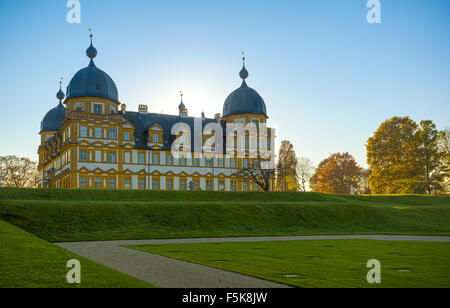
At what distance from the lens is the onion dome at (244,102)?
Answer: 72.0m

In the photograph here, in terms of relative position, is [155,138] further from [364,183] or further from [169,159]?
Answer: [364,183]

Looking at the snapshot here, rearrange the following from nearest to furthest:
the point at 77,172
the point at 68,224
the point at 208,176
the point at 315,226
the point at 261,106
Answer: the point at 68,224 → the point at 315,226 → the point at 77,172 → the point at 208,176 → the point at 261,106

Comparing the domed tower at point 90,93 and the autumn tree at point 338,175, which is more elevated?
the domed tower at point 90,93

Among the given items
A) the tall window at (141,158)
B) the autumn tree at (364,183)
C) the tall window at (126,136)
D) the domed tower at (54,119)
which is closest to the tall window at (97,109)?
the tall window at (126,136)

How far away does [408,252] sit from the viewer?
56.3ft

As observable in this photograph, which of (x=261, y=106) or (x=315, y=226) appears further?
(x=261, y=106)

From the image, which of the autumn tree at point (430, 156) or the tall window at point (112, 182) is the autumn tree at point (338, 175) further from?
the tall window at point (112, 182)

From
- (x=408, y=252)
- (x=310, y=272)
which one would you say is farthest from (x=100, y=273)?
(x=408, y=252)

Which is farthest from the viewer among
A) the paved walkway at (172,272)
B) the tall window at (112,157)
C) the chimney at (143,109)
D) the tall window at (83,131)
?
the chimney at (143,109)

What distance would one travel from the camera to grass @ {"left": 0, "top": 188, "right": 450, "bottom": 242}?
88.6ft

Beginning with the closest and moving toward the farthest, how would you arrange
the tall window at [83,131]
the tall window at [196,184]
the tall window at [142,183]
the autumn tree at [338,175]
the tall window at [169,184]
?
the tall window at [83,131] → the tall window at [142,183] → the tall window at [169,184] → the tall window at [196,184] → the autumn tree at [338,175]

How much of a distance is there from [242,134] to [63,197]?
119 ft

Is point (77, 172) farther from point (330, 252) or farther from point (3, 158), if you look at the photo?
point (330, 252)

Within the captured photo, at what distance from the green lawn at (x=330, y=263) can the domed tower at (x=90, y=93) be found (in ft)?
148
